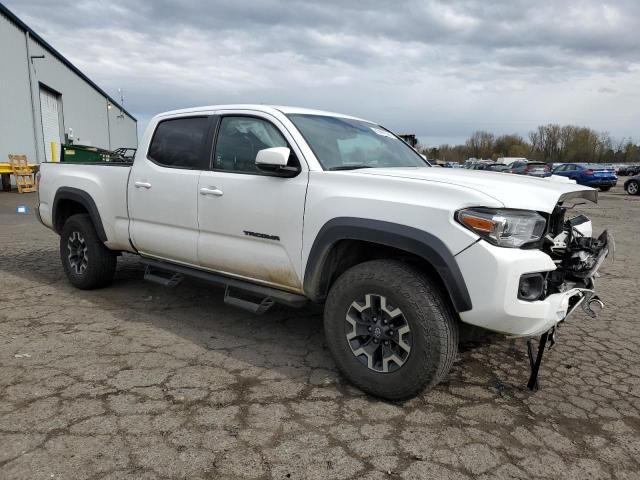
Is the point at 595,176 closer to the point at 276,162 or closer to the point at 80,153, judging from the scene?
the point at 80,153

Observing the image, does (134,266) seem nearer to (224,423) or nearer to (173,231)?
(173,231)

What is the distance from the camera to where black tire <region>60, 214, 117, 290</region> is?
5055 mm

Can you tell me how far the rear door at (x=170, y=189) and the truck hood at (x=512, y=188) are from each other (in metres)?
1.50

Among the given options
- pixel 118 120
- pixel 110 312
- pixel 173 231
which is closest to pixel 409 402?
pixel 173 231

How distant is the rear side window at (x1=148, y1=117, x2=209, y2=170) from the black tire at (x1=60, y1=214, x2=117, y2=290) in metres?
1.22

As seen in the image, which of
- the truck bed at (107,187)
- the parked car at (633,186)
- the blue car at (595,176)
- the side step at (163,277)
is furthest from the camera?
the blue car at (595,176)

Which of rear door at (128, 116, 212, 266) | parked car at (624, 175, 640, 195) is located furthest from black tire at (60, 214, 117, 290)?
parked car at (624, 175, 640, 195)

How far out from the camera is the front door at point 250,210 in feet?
11.1

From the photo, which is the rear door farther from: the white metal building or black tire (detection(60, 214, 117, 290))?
the white metal building

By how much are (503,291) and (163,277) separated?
3024mm

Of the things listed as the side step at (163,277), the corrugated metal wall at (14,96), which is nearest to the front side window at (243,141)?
the side step at (163,277)

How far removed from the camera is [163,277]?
4449 millimetres

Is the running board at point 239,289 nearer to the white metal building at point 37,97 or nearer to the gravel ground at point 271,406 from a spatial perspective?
the gravel ground at point 271,406

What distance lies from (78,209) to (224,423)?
12.2 ft
